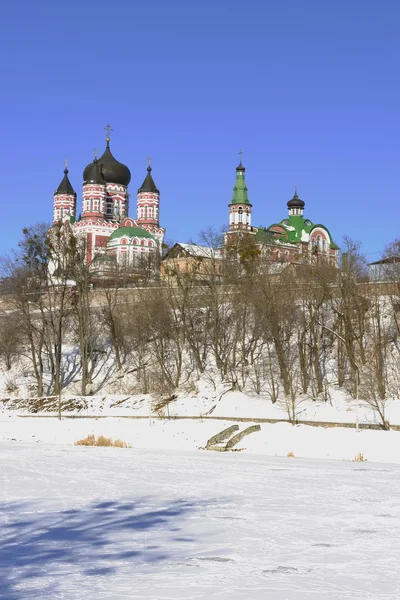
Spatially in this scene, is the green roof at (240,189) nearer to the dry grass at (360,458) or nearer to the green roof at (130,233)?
the green roof at (130,233)

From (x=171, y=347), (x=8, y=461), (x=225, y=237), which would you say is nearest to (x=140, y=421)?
(x=171, y=347)

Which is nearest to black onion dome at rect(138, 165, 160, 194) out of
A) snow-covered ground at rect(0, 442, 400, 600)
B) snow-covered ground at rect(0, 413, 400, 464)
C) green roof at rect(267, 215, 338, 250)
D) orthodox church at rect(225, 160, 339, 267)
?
orthodox church at rect(225, 160, 339, 267)

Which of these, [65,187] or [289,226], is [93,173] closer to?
[65,187]

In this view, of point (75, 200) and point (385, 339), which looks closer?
point (385, 339)

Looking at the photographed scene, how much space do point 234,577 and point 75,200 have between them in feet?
312

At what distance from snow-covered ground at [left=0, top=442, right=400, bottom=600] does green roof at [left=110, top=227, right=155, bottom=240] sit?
70189 millimetres

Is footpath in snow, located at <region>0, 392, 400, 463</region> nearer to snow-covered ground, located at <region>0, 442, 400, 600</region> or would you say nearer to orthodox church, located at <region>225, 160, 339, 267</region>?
snow-covered ground, located at <region>0, 442, 400, 600</region>

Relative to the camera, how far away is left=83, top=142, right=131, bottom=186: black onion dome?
9662cm

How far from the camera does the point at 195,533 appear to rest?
960 centimetres

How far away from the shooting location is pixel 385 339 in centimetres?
3662

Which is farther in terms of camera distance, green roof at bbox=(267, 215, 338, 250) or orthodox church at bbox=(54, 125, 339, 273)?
green roof at bbox=(267, 215, 338, 250)

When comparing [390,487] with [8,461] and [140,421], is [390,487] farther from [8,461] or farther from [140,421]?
[140,421]

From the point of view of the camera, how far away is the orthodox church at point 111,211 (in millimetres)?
86250

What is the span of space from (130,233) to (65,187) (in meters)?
17.0
